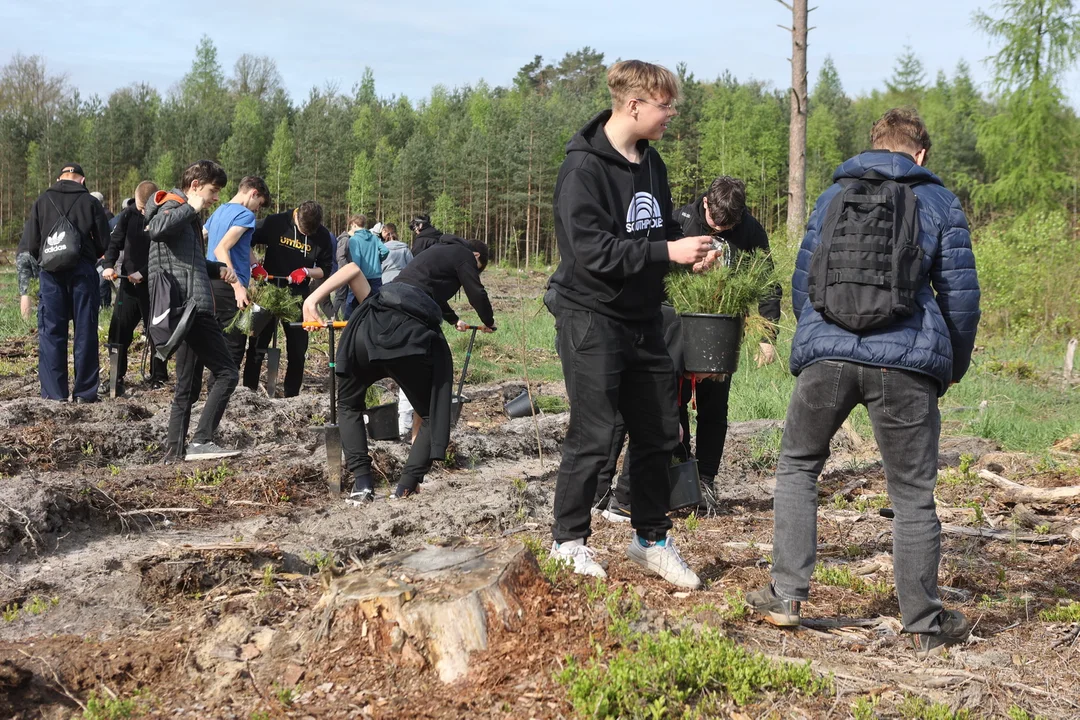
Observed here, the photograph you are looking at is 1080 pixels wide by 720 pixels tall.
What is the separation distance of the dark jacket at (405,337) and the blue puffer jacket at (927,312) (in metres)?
2.62

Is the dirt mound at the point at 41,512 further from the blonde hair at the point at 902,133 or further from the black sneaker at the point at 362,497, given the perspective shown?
the blonde hair at the point at 902,133

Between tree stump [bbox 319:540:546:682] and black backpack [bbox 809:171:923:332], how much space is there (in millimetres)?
1377

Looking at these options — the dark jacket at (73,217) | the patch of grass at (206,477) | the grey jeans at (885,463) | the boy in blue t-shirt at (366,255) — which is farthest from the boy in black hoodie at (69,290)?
the grey jeans at (885,463)

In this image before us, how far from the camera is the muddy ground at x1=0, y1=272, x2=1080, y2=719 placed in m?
2.96

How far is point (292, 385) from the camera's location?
30.6ft

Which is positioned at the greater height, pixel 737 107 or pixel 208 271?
pixel 737 107

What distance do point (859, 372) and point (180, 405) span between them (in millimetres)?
4894

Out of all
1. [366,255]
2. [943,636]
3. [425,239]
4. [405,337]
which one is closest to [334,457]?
[405,337]

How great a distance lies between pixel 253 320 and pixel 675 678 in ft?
21.2

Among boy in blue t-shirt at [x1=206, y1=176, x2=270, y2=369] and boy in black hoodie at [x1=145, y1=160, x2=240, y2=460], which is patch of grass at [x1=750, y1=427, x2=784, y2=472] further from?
boy in blue t-shirt at [x1=206, y1=176, x2=270, y2=369]

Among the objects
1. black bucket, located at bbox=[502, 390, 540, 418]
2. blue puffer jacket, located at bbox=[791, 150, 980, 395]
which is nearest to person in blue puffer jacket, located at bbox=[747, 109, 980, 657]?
blue puffer jacket, located at bbox=[791, 150, 980, 395]

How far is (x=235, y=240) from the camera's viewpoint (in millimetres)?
8125

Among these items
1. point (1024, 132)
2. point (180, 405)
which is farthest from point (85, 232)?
point (1024, 132)

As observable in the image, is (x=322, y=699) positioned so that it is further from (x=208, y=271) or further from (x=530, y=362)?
(x=530, y=362)
